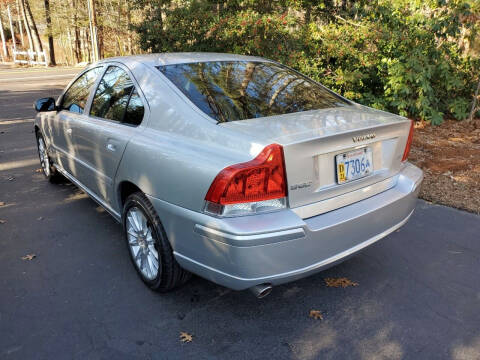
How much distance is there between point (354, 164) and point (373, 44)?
589 centimetres

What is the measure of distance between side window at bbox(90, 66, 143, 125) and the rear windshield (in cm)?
33

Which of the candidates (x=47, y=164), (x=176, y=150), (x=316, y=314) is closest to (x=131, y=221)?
(x=176, y=150)

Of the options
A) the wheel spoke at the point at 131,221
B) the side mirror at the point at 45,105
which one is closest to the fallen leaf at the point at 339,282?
the wheel spoke at the point at 131,221

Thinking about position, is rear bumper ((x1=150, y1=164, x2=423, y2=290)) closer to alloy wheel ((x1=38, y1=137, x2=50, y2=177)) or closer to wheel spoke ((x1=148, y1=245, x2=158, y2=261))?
wheel spoke ((x1=148, y1=245, x2=158, y2=261))

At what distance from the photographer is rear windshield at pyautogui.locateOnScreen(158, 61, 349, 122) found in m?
2.66

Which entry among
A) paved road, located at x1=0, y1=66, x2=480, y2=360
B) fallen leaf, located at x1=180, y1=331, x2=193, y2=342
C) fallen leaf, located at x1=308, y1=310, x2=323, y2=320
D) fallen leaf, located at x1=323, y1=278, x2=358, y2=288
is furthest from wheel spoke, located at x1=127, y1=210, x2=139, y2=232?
fallen leaf, located at x1=323, y1=278, x2=358, y2=288

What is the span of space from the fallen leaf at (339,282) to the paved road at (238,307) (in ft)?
0.21

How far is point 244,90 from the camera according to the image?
290cm

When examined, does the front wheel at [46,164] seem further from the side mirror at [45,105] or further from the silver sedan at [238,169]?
the silver sedan at [238,169]

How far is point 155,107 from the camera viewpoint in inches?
109

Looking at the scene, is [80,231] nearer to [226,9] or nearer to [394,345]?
[394,345]

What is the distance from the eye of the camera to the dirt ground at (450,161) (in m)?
4.59

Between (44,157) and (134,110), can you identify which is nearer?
(134,110)

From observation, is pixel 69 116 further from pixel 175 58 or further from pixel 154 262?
pixel 154 262
